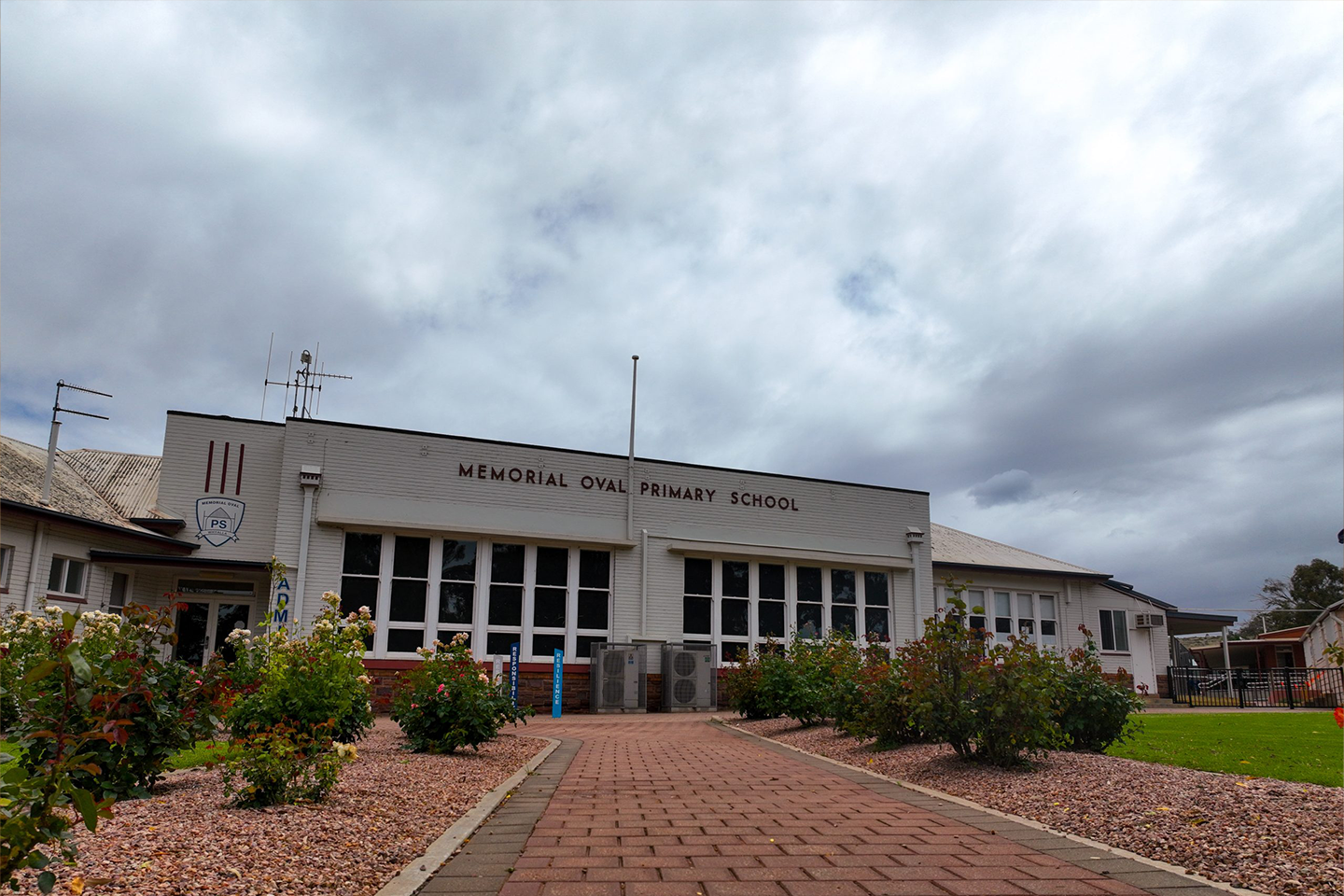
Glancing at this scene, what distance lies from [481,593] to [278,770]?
1471 centimetres

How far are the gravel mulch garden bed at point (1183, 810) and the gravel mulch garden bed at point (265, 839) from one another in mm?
4006

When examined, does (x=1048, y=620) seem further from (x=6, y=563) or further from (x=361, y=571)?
(x=6, y=563)

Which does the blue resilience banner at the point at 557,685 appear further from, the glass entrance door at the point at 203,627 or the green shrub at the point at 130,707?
the green shrub at the point at 130,707

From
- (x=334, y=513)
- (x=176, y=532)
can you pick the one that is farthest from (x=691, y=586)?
(x=176, y=532)

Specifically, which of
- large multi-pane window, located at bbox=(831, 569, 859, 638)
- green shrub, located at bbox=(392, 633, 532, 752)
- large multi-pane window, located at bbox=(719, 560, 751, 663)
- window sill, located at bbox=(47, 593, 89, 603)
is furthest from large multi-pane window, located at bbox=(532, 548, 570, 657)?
green shrub, located at bbox=(392, 633, 532, 752)

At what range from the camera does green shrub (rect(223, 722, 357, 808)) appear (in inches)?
234

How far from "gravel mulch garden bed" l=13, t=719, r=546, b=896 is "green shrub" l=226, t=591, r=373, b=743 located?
52 cm

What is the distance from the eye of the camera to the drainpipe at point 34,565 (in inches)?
633

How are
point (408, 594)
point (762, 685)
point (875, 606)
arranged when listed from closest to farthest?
point (762, 685) < point (408, 594) < point (875, 606)

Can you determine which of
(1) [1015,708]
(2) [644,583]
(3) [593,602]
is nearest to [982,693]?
(1) [1015,708]

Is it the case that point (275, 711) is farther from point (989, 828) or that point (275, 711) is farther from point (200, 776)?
point (989, 828)

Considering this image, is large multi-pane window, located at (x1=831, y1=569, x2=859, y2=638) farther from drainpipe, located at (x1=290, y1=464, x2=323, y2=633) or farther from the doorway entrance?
the doorway entrance

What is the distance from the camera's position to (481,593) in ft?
67.3

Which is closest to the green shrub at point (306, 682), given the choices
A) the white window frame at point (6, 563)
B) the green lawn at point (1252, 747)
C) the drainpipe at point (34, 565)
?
the green lawn at point (1252, 747)
